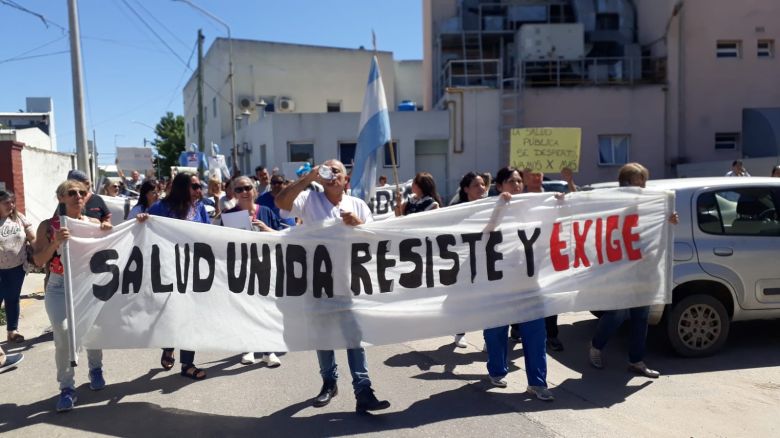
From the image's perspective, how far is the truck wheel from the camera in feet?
19.3

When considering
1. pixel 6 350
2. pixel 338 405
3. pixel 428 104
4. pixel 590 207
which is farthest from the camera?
pixel 428 104

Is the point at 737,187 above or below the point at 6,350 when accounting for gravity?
above

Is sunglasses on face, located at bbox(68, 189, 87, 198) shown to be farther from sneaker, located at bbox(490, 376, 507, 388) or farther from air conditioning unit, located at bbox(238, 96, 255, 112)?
air conditioning unit, located at bbox(238, 96, 255, 112)

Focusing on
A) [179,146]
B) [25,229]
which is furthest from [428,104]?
[179,146]

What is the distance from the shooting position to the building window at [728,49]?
75.3 ft

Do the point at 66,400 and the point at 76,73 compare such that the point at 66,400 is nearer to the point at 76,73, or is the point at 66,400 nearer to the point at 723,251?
the point at 723,251

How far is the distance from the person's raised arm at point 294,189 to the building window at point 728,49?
22839 millimetres

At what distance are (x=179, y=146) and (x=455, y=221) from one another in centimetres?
6436

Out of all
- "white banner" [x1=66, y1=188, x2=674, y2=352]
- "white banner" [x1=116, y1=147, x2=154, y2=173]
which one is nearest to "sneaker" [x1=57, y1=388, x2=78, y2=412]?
"white banner" [x1=66, y1=188, x2=674, y2=352]

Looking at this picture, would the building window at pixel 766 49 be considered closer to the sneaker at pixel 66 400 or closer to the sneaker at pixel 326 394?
the sneaker at pixel 326 394

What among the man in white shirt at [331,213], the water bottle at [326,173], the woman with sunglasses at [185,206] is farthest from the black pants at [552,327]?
the woman with sunglasses at [185,206]

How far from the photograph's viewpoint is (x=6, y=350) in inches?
276

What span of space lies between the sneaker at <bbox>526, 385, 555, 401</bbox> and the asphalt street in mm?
67

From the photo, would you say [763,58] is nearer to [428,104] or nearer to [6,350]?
[428,104]
